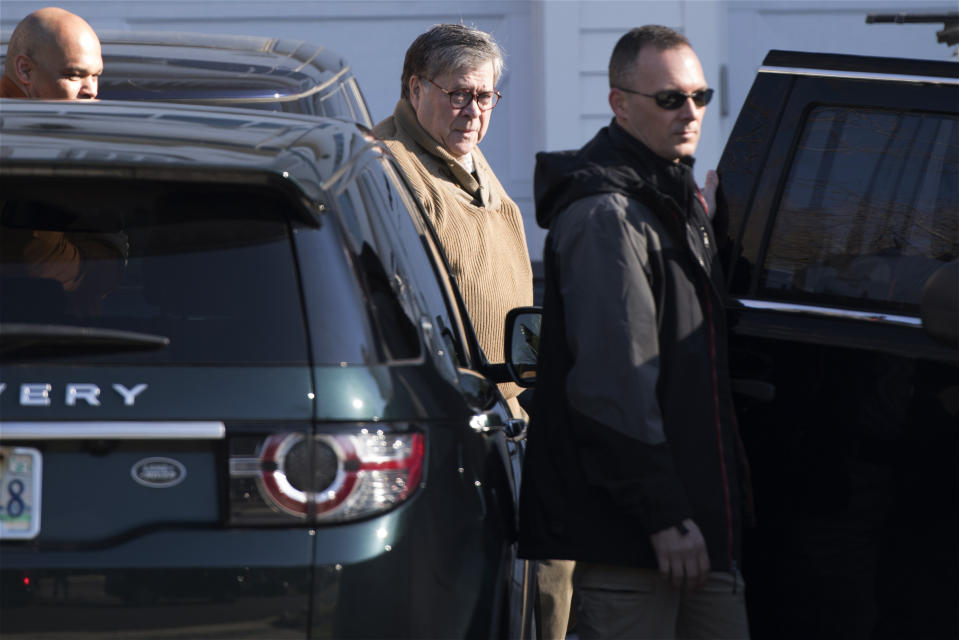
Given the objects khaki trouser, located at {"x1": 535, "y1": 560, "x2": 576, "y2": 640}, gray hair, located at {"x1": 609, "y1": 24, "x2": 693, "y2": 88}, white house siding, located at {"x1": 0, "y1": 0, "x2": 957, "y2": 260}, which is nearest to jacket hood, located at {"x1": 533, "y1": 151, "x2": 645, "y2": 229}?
gray hair, located at {"x1": 609, "y1": 24, "x2": 693, "y2": 88}

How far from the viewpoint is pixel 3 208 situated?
219cm

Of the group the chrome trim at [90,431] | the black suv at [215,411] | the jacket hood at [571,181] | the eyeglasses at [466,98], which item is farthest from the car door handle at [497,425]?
the eyeglasses at [466,98]

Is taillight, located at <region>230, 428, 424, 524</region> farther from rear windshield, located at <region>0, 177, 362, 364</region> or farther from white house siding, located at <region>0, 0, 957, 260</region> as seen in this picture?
white house siding, located at <region>0, 0, 957, 260</region>

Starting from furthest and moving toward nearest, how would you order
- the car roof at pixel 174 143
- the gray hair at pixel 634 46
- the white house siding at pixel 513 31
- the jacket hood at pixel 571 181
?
the white house siding at pixel 513 31 < the gray hair at pixel 634 46 < the jacket hood at pixel 571 181 < the car roof at pixel 174 143

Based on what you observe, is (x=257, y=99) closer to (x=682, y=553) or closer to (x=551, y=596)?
(x=551, y=596)

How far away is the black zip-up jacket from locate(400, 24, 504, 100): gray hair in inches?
49.4

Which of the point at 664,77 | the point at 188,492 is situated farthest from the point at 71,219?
the point at 664,77

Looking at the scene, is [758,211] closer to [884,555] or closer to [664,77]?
[664,77]

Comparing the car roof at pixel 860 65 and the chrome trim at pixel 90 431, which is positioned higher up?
the car roof at pixel 860 65

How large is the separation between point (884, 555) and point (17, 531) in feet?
5.43

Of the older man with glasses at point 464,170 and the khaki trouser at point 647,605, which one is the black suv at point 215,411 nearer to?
the khaki trouser at point 647,605

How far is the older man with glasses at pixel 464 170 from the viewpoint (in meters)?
3.73

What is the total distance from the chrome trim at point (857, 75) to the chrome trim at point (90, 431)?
1689 millimetres

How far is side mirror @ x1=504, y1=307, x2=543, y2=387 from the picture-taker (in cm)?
321
